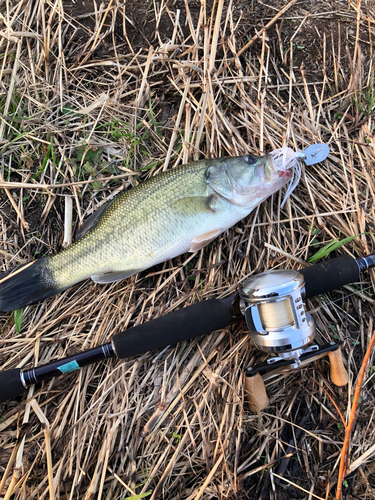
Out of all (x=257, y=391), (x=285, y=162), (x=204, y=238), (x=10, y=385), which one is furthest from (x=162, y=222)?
(x=10, y=385)

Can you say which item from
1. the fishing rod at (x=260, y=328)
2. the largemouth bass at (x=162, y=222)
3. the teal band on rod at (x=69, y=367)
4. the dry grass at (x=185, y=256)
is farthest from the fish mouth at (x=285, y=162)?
the teal band on rod at (x=69, y=367)

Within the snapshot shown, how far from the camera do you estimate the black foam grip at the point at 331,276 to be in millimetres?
2494

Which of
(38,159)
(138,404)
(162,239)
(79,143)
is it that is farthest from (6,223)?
(138,404)

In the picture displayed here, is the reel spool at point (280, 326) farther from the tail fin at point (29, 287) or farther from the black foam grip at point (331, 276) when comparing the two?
the tail fin at point (29, 287)

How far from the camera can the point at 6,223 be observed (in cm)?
298

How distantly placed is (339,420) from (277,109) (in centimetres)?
269

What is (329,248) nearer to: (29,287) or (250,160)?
(250,160)

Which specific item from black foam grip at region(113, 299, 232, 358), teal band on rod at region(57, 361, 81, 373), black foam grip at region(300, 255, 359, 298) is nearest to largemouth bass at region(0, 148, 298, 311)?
black foam grip at region(113, 299, 232, 358)

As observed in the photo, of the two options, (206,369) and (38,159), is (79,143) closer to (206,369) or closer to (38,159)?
(38,159)

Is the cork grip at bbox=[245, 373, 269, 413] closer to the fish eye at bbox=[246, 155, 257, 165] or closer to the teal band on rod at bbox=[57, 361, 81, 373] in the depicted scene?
the teal band on rod at bbox=[57, 361, 81, 373]

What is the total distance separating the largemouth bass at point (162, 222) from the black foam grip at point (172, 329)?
478 mm

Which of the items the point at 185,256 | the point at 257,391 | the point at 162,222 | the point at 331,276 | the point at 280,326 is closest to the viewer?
the point at 280,326

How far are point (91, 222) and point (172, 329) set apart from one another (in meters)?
1.17

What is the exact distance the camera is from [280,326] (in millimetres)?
2273
